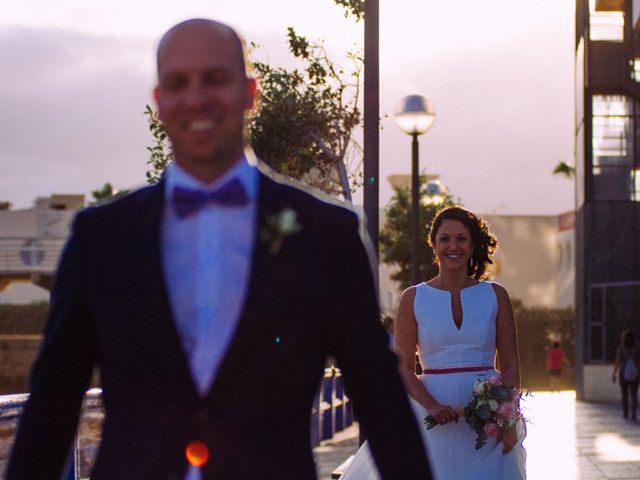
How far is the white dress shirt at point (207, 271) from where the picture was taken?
84.4 inches

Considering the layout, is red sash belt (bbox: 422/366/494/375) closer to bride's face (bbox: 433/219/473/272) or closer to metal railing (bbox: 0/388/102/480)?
bride's face (bbox: 433/219/473/272)

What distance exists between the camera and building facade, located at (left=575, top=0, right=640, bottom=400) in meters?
34.0

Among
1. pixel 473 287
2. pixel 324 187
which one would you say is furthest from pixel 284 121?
pixel 473 287

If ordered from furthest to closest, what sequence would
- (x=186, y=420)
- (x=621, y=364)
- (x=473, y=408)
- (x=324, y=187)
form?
(x=621, y=364) → (x=324, y=187) → (x=473, y=408) → (x=186, y=420)

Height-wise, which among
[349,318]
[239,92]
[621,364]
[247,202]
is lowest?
[621,364]

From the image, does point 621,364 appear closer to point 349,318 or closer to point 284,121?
point 284,121

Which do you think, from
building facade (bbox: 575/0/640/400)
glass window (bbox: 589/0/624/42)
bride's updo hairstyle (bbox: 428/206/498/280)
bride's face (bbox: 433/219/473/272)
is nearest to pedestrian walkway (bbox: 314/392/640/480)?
bride's updo hairstyle (bbox: 428/206/498/280)

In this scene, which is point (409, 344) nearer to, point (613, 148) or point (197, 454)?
point (197, 454)

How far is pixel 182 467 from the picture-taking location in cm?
215

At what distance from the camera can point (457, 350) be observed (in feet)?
22.4

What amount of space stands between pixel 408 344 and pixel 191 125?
4815 mm

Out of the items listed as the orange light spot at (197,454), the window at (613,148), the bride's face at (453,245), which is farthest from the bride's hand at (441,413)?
the window at (613,148)

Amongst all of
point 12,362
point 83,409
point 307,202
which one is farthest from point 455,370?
point 12,362

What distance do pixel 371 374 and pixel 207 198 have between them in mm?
413
